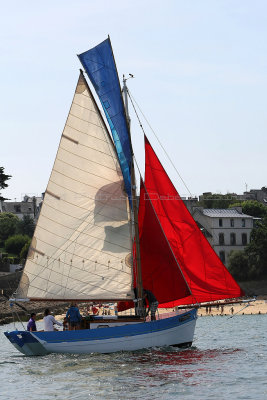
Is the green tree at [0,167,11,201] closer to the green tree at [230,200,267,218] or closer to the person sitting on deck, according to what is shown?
the green tree at [230,200,267,218]

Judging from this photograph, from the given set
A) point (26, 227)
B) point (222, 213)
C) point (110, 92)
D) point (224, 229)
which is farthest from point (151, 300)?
point (26, 227)

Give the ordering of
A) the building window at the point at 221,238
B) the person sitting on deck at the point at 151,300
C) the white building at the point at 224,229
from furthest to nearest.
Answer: the building window at the point at 221,238, the white building at the point at 224,229, the person sitting on deck at the point at 151,300

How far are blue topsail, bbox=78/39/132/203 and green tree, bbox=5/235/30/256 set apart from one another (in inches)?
3578

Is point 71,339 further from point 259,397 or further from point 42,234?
point 259,397

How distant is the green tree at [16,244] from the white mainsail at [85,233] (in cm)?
9100

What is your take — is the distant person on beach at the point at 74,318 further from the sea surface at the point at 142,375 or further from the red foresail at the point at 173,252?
the red foresail at the point at 173,252

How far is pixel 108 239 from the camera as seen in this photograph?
1515 inches

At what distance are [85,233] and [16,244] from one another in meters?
93.0

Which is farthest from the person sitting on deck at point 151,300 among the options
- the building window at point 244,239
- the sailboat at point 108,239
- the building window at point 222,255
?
the building window at point 244,239

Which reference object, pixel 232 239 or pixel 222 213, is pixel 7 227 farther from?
pixel 232 239

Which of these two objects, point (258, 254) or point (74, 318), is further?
point (258, 254)

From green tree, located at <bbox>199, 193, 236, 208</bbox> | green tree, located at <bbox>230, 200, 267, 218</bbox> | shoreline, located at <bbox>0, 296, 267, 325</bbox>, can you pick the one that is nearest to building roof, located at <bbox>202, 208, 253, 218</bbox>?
shoreline, located at <bbox>0, 296, 267, 325</bbox>

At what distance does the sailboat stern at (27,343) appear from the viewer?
126ft

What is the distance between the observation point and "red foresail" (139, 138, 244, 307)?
38.3 meters
